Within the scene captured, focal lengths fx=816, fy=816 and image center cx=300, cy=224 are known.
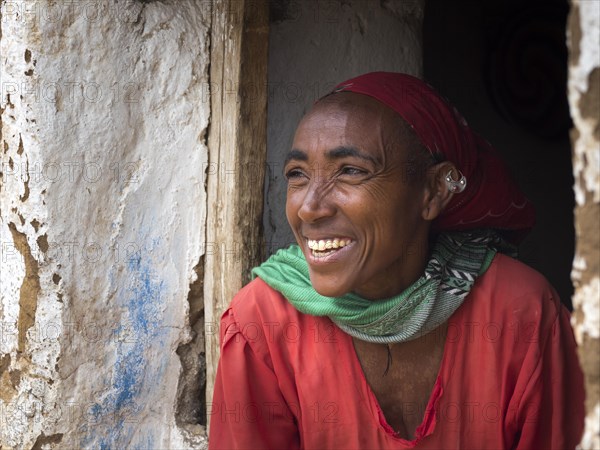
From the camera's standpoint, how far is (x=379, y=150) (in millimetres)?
2285

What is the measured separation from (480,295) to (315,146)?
658 millimetres

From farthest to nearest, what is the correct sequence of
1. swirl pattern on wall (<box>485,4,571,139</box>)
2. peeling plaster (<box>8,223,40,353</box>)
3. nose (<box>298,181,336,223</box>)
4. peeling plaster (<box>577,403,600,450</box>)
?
swirl pattern on wall (<box>485,4,571,139</box>) < peeling plaster (<box>8,223,40,353</box>) < nose (<box>298,181,336,223</box>) < peeling plaster (<box>577,403,600,450</box>)

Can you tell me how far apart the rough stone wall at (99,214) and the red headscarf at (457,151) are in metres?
0.71

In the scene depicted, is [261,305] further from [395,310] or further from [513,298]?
[513,298]

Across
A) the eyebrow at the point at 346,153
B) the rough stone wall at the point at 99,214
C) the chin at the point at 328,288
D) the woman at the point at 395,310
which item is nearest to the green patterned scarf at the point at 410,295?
the woman at the point at 395,310

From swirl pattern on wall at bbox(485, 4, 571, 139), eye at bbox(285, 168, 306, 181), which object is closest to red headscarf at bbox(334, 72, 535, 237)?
eye at bbox(285, 168, 306, 181)

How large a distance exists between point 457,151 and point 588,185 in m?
1.09

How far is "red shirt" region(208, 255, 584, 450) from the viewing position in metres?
2.31

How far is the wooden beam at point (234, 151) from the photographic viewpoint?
9.00 ft

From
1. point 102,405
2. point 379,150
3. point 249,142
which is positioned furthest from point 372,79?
point 102,405

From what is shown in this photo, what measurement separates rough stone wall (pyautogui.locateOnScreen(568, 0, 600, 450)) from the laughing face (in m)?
0.95

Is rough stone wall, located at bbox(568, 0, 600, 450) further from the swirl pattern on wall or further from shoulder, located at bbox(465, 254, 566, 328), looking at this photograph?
the swirl pattern on wall

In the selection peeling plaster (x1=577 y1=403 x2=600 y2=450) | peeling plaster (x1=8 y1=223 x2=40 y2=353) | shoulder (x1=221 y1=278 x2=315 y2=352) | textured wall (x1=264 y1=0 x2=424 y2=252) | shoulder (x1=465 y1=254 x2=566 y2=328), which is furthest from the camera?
textured wall (x1=264 y1=0 x2=424 y2=252)

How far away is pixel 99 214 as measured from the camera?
2.66 metres
